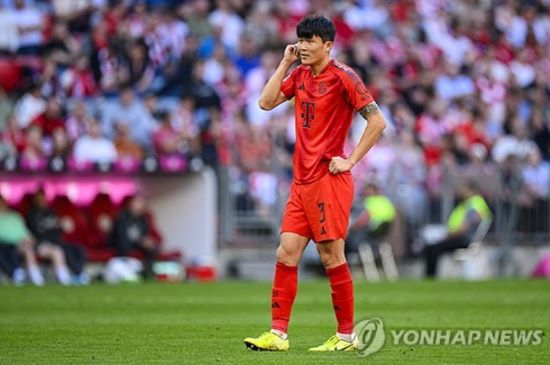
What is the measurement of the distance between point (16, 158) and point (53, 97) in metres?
1.57

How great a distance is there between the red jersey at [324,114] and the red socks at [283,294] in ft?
2.22

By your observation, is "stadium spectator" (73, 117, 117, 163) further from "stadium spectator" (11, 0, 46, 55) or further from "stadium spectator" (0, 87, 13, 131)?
"stadium spectator" (11, 0, 46, 55)

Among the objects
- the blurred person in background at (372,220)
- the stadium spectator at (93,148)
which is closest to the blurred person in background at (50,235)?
the stadium spectator at (93,148)

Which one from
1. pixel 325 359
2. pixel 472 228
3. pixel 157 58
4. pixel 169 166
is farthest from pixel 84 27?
pixel 325 359

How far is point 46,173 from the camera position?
2472 centimetres

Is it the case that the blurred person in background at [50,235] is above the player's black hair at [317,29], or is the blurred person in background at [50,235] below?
below

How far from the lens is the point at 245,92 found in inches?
1095

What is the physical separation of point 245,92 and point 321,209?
676 inches

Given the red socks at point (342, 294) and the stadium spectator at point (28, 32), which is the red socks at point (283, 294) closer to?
the red socks at point (342, 294)

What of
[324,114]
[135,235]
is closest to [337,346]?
[324,114]

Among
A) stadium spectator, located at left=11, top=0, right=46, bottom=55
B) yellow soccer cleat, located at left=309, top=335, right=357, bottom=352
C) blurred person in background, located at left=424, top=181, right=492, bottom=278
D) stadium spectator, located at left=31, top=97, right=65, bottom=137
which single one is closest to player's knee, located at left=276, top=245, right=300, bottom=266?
yellow soccer cleat, located at left=309, top=335, right=357, bottom=352

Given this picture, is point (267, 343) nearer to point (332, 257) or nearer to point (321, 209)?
point (332, 257)

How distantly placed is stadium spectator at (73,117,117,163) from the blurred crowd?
0.03m

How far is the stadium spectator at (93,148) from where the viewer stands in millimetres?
24656
